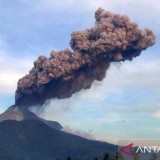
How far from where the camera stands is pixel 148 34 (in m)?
123

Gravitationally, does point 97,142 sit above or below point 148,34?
below

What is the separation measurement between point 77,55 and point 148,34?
2544cm

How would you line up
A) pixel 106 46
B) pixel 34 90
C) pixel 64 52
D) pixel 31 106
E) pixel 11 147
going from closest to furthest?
pixel 106 46 < pixel 64 52 < pixel 34 90 < pixel 31 106 < pixel 11 147

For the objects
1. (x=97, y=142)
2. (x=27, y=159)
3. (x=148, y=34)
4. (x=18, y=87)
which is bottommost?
(x=27, y=159)

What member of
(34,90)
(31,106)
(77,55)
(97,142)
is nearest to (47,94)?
(34,90)

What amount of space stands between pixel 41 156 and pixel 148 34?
95.3 metres

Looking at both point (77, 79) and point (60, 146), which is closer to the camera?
point (77, 79)

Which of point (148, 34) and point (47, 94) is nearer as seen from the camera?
point (148, 34)

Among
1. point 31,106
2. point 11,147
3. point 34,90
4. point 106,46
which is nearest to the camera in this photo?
point 106,46

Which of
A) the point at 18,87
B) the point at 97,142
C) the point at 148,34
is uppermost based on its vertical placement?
the point at 148,34

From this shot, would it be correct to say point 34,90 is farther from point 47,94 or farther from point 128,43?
point 128,43

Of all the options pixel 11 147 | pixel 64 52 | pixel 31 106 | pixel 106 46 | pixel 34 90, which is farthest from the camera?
pixel 11 147

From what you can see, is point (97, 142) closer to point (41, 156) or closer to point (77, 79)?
point (41, 156)

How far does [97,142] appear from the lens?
645 ft
